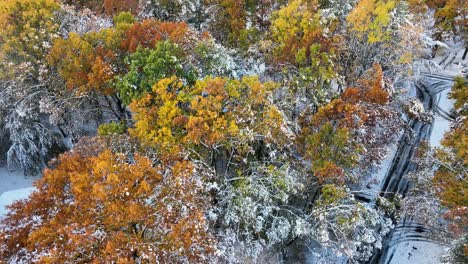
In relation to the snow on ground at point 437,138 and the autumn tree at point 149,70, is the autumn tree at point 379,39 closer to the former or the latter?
the snow on ground at point 437,138

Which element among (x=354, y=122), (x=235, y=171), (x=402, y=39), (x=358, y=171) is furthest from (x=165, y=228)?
(x=402, y=39)

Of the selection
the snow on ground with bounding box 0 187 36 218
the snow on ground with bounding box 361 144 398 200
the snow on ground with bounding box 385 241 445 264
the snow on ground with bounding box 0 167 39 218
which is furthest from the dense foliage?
the snow on ground with bounding box 0 187 36 218

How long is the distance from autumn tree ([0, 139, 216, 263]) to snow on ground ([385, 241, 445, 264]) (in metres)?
13.6

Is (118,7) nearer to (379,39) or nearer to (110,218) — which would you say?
(379,39)

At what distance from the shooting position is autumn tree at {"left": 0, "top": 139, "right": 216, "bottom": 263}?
13586 mm

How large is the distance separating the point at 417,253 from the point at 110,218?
18.9m

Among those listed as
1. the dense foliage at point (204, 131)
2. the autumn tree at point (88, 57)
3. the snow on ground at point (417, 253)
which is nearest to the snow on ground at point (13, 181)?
the dense foliage at point (204, 131)

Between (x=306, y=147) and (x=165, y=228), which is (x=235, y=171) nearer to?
(x=306, y=147)

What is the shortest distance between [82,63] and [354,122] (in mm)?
15293

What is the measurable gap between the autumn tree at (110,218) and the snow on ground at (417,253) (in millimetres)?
13568

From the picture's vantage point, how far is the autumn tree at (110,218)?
13.6 m

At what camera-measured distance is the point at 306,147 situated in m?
20.9

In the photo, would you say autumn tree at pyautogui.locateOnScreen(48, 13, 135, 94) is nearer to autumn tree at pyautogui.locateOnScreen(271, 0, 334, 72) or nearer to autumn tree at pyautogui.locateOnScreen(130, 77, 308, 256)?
autumn tree at pyautogui.locateOnScreen(130, 77, 308, 256)

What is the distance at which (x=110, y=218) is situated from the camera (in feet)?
45.1
